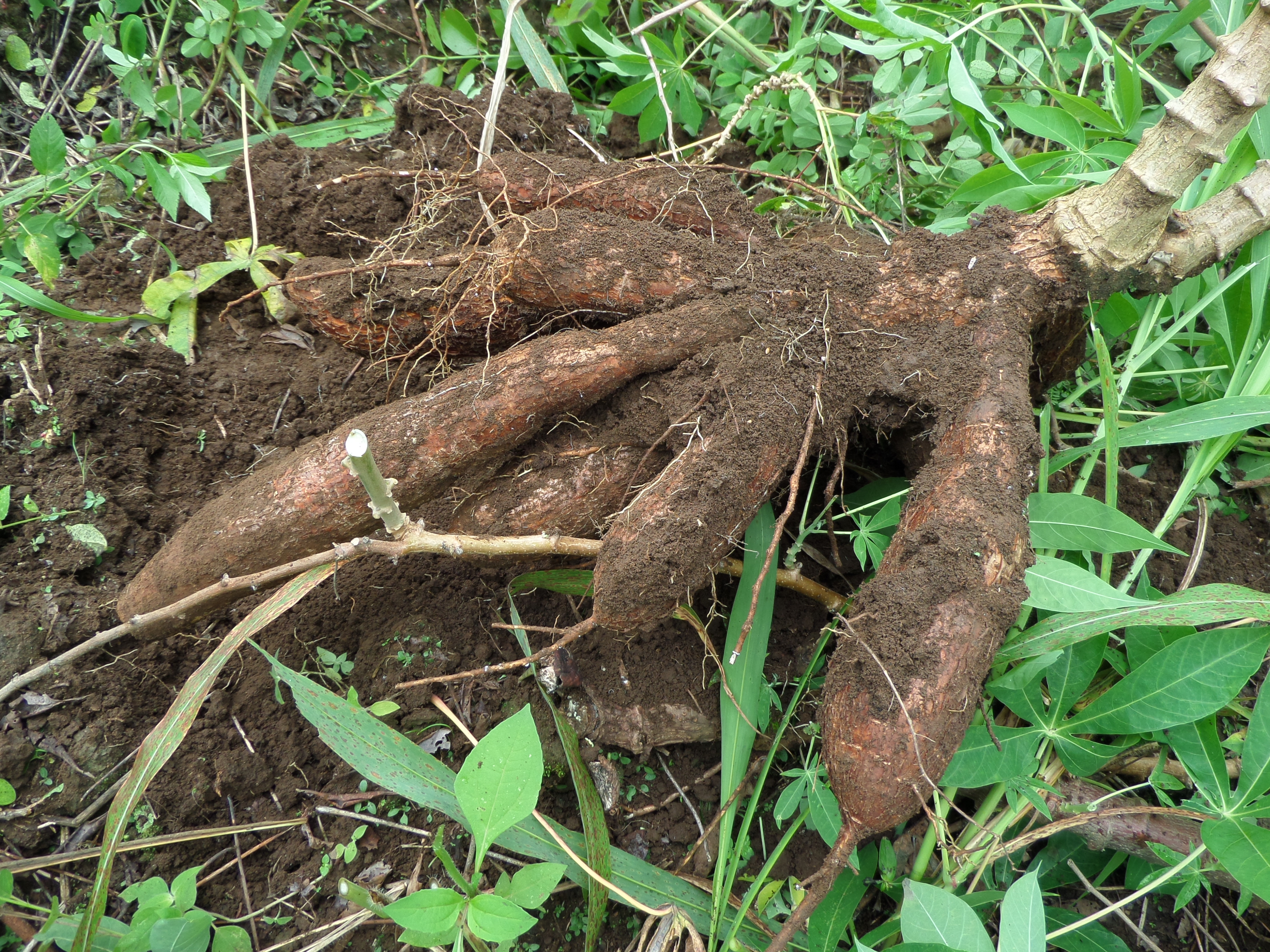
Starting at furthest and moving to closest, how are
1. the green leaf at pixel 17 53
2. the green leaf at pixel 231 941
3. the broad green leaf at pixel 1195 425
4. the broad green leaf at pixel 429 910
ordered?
1. the green leaf at pixel 17 53
2. the broad green leaf at pixel 1195 425
3. the green leaf at pixel 231 941
4. the broad green leaf at pixel 429 910

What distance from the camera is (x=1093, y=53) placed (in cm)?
154

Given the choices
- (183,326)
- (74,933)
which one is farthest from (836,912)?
(183,326)

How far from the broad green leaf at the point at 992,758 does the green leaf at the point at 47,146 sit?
1.84 m

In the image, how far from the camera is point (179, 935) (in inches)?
38.9

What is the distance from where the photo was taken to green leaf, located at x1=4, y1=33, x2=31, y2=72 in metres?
1.61

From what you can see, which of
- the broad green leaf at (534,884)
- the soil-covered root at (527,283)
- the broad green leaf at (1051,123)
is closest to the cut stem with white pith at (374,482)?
the soil-covered root at (527,283)

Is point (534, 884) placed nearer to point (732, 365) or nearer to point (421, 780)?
point (421, 780)

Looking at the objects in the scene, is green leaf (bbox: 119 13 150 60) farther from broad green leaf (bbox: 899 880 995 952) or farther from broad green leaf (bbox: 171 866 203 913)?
broad green leaf (bbox: 899 880 995 952)

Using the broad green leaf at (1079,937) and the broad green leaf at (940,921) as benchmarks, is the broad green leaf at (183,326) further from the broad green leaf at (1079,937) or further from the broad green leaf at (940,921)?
the broad green leaf at (1079,937)

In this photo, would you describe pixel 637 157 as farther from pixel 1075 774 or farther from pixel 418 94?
pixel 1075 774

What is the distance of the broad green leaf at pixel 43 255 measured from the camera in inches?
52.9

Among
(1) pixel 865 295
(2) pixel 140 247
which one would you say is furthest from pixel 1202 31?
(2) pixel 140 247

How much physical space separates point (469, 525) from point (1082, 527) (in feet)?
3.21

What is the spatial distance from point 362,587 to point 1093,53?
1838mm
